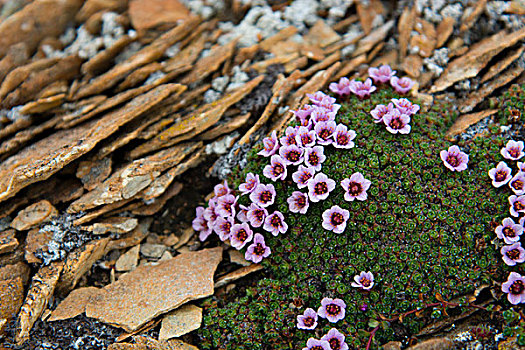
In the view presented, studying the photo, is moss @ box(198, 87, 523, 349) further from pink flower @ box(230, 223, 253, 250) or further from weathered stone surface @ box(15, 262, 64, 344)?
weathered stone surface @ box(15, 262, 64, 344)

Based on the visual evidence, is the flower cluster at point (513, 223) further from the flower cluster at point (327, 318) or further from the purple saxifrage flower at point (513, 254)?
the flower cluster at point (327, 318)

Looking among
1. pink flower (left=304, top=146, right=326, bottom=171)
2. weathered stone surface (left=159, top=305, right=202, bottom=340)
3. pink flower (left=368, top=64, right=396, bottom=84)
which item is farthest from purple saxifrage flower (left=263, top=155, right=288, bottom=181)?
pink flower (left=368, top=64, right=396, bottom=84)

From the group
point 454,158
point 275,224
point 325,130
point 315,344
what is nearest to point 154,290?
point 275,224

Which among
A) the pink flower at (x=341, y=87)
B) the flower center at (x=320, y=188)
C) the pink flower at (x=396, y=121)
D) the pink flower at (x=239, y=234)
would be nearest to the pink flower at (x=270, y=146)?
the flower center at (x=320, y=188)

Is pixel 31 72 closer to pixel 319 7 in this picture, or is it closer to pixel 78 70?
pixel 78 70

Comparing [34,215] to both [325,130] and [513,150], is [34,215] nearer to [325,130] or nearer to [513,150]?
[325,130]

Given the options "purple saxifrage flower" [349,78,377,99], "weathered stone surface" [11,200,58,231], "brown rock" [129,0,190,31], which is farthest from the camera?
"brown rock" [129,0,190,31]

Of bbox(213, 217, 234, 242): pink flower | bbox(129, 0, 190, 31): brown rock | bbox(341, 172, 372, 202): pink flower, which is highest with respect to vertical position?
bbox(129, 0, 190, 31): brown rock

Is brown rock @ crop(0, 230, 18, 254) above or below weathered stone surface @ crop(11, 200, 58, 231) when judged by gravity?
below
